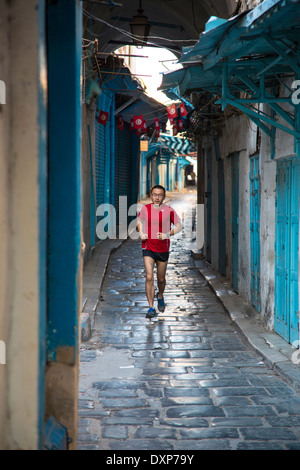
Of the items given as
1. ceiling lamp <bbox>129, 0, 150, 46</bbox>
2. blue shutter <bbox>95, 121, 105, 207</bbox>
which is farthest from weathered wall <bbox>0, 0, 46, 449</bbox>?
blue shutter <bbox>95, 121, 105, 207</bbox>

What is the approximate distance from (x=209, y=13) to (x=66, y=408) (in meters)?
11.7

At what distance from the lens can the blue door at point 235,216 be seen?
416 inches

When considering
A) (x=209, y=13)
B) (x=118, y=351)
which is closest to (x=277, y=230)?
(x=118, y=351)

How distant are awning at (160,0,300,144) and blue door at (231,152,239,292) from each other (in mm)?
2689

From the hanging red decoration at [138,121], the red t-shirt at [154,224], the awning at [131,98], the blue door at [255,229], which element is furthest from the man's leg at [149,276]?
the hanging red decoration at [138,121]

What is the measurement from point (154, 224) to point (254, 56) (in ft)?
10.2

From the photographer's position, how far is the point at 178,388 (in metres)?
5.51

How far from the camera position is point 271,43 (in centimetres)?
538

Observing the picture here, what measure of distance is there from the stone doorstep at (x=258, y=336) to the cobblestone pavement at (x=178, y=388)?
0.36ft

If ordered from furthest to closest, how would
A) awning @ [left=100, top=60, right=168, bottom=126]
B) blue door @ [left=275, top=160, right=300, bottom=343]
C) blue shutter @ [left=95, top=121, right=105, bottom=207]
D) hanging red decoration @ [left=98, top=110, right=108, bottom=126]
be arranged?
awning @ [left=100, top=60, right=168, bottom=126] → blue shutter @ [left=95, top=121, right=105, bottom=207] → hanging red decoration @ [left=98, top=110, right=108, bottom=126] → blue door @ [left=275, top=160, right=300, bottom=343]

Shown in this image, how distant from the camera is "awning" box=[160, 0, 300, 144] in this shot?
4.88 meters

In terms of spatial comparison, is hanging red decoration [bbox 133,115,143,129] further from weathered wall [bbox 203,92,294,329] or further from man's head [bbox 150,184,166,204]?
man's head [bbox 150,184,166,204]

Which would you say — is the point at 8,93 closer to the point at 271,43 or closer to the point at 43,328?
the point at 43,328

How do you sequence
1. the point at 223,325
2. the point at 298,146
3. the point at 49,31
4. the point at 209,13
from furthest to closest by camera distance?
1. the point at 209,13
2. the point at 223,325
3. the point at 298,146
4. the point at 49,31
